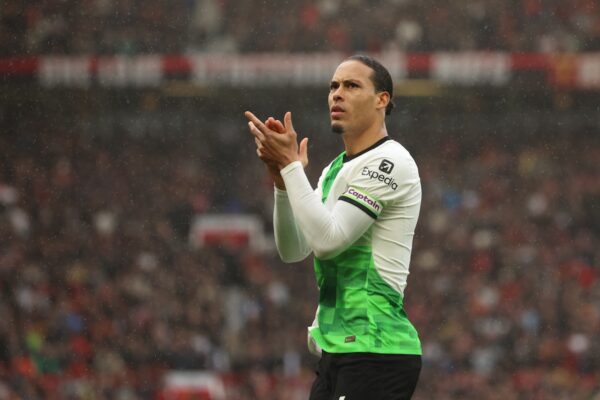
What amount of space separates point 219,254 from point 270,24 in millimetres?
4247

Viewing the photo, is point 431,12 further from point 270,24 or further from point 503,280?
point 503,280

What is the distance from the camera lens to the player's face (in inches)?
131

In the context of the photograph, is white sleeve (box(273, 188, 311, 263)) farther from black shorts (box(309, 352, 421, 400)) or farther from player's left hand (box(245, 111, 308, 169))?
black shorts (box(309, 352, 421, 400))

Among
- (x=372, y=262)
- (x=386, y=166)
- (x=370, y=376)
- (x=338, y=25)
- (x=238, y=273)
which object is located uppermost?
(x=338, y=25)

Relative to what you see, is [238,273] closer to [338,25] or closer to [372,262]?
[338,25]

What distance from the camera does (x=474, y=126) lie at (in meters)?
17.4

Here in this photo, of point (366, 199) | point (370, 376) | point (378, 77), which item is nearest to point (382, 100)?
point (378, 77)

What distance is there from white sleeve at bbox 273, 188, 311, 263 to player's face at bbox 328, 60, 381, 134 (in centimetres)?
27

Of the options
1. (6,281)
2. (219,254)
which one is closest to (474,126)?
(219,254)

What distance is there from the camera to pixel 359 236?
124 inches

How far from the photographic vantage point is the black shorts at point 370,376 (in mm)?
3137

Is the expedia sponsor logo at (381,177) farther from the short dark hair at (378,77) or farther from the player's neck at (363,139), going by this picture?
the short dark hair at (378,77)

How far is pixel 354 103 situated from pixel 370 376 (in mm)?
809

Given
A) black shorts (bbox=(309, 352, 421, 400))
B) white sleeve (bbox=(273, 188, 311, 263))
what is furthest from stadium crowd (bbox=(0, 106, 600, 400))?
black shorts (bbox=(309, 352, 421, 400))
